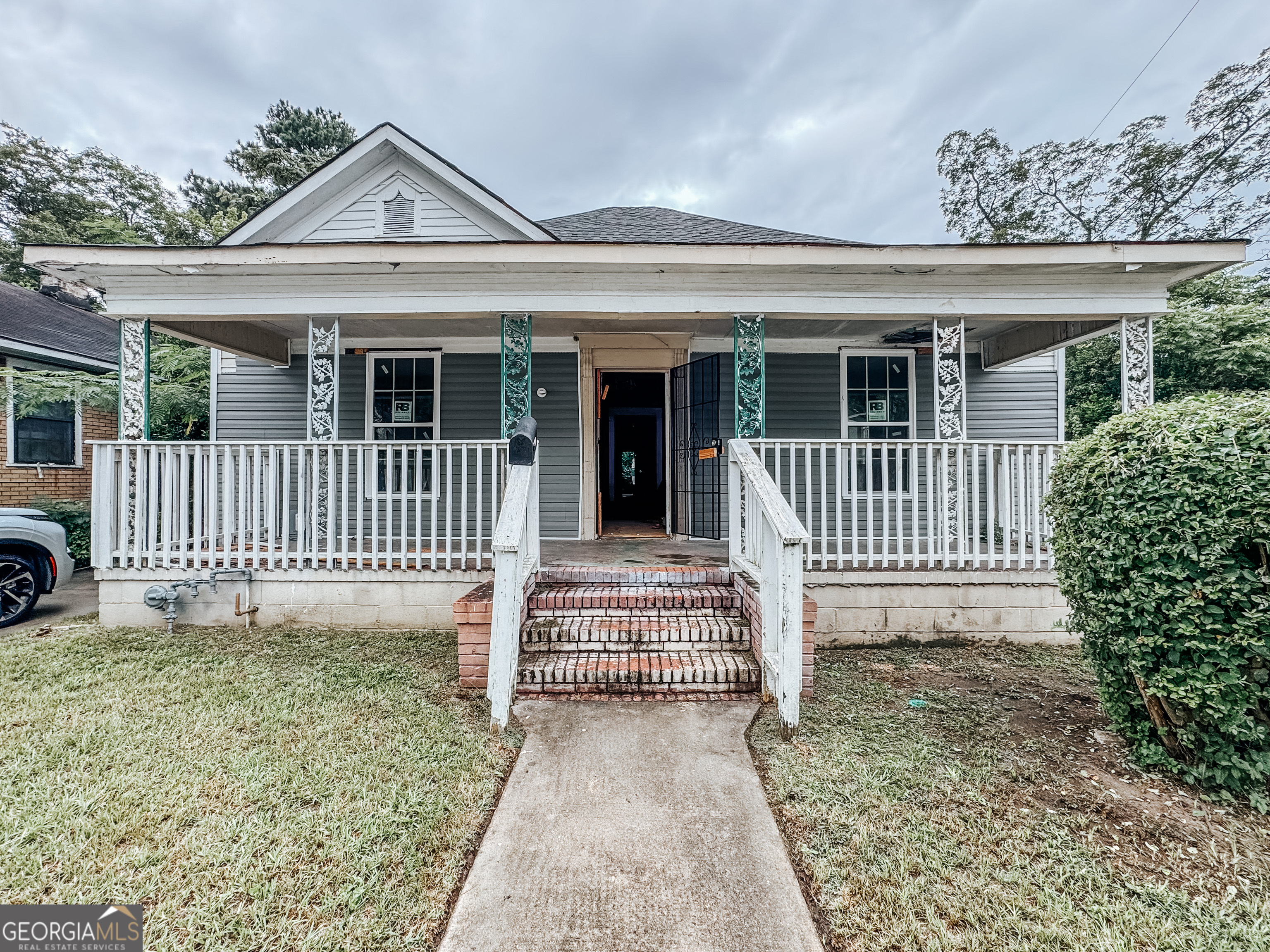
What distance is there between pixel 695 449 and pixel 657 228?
3533 millimetres

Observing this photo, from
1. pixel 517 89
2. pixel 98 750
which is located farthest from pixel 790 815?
pixel 517 89

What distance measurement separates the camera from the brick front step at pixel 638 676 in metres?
3.23

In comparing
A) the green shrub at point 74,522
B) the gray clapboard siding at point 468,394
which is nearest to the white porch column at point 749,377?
the gray clapboard siding at point 468,394

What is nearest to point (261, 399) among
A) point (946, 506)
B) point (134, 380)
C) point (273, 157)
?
point (134, 380)

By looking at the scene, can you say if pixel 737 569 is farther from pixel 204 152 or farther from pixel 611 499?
pixel 204 152

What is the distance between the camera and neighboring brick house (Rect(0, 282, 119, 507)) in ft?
26.1

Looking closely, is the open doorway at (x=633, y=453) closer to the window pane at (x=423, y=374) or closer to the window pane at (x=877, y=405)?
the window pane at (x=423, y=374)

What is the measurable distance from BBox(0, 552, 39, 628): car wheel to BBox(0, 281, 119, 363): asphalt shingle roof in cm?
477

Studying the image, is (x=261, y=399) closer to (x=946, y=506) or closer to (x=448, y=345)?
(x=448, y=345)

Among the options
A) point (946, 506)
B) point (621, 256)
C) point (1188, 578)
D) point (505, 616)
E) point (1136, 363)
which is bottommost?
point (505, 616)

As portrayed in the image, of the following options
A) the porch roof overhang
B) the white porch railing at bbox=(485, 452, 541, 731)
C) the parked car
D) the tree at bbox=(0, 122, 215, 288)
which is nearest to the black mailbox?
the white porch railing at bbox=(485, 452, 541, 731)

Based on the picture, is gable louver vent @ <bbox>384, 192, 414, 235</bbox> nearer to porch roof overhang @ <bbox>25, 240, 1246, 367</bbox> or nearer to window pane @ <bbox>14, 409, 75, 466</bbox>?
porch roof overhang @ <bbox>25, 240, 1246, 367</bbox>

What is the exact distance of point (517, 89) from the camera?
19.7m

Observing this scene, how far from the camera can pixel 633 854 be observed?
6.29 ft
